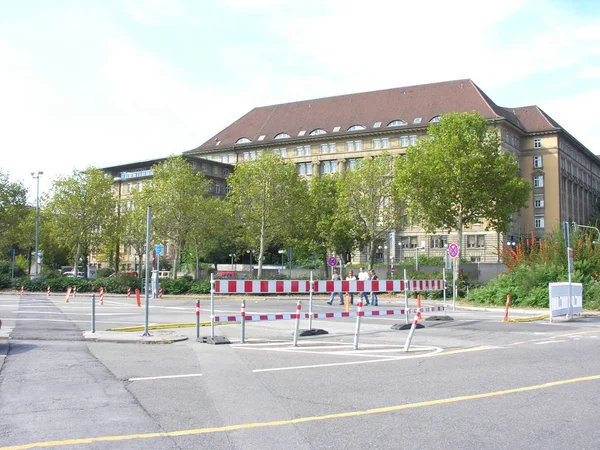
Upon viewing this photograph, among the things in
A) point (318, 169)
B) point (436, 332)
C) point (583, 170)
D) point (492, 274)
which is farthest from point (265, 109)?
point (436, 332)

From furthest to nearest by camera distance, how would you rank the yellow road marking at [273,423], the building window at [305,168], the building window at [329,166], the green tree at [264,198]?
the building window at [305,168]
the building window at [329,166]
the green tree at [264,198]
the yellow road marking at [273,423]

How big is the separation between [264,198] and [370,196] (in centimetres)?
940

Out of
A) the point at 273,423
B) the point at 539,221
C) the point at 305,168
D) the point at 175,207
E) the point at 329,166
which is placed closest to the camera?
the point at 273,423

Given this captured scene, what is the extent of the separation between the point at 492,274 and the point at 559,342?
31216 millimetres

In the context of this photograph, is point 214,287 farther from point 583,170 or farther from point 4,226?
point 583,170

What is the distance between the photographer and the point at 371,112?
8800 cm

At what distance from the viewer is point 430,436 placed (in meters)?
6.15

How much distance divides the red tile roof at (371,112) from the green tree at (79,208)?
40.5 meters

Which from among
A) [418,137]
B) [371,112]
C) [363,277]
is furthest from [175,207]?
[371,112]

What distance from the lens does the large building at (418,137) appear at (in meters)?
81.1

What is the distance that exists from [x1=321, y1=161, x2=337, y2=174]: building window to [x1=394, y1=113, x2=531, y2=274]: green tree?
135 feet

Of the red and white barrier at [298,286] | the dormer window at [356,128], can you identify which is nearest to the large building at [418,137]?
the dormer window at [356,128]

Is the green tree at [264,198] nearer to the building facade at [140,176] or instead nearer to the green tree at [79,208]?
the green tree at [79,208]

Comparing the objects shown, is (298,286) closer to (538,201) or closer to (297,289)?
(297,289)
